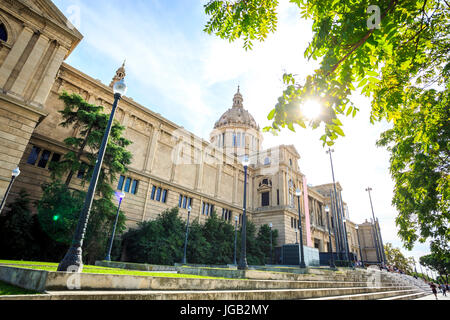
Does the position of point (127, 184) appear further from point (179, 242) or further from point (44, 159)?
point (179, 242)

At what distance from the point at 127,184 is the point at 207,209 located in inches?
478

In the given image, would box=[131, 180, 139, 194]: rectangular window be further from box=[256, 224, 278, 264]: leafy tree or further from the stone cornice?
box=[256, 224, 278, 264]: leafy tree

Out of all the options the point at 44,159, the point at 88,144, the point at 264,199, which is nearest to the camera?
the point at 88,144

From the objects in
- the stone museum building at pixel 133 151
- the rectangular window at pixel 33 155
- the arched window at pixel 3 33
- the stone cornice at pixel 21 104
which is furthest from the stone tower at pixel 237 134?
the arched window at pixel 3 33

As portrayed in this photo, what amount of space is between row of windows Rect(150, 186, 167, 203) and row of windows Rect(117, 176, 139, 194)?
2.15 metres

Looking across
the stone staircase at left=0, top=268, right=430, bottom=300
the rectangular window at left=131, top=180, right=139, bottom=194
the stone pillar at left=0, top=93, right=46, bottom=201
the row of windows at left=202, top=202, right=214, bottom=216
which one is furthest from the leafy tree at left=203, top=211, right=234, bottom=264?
the stone staircase at left=0, top=268, right=430, bottom=300

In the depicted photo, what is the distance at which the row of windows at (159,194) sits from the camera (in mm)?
26517

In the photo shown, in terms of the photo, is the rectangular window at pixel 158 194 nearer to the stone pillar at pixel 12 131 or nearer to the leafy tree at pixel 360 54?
the stone pillar at pixel 12 131

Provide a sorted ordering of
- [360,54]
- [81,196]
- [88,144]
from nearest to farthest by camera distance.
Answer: [360,54]
[81,196]
[88,144]

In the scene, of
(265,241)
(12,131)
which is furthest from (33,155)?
(265,241)

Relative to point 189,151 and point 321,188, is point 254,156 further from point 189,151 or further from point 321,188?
point 321,188

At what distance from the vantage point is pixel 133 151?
25.8 metres

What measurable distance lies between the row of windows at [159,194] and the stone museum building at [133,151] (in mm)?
115
